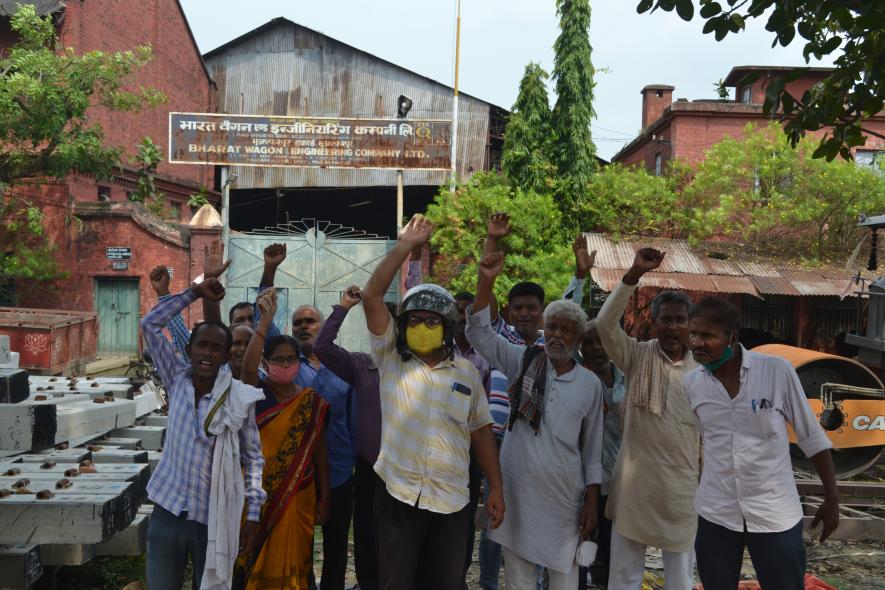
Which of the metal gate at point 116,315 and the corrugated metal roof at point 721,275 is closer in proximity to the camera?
the corrugated metal roof at point 721,275

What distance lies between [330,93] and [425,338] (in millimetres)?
21680

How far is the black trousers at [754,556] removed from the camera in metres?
3.13

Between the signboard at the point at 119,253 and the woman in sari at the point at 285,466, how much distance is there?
1606 cm

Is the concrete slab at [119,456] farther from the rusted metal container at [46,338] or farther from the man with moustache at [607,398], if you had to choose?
the rusted metal container at [46,338]

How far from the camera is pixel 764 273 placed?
46.6 ft

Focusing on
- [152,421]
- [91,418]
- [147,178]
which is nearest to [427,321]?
[91,418]

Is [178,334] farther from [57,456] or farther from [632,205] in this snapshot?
[632,205]

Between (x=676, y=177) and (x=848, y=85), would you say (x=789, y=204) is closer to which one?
(x=676, y=177)

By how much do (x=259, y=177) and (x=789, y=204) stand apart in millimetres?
14850

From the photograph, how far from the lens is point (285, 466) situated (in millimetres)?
3801

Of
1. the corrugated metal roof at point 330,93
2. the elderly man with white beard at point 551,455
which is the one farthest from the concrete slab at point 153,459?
the corrugated metal roof at point 330,93

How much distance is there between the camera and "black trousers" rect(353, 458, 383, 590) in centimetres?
406

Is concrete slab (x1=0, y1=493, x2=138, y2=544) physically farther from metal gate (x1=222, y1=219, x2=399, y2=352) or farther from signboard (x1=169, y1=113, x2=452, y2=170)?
signboard (x1=169, y1=113, x2=452, y2=170)

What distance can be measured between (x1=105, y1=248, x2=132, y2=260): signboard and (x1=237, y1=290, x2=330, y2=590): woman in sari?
52.7 ft
